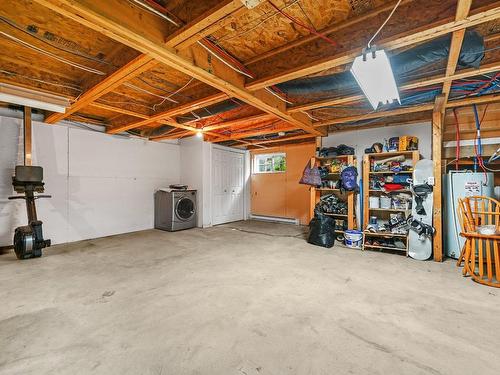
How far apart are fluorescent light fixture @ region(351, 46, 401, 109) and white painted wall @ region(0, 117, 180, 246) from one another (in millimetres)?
4891

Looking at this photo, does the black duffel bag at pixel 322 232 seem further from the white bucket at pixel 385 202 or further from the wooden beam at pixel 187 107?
the wooden beam at pixel 187 107

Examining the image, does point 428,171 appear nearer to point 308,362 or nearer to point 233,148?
point 308,362

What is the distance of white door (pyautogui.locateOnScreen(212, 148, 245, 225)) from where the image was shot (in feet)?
20.4

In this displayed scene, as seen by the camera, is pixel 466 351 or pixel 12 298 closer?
pixel 466 351

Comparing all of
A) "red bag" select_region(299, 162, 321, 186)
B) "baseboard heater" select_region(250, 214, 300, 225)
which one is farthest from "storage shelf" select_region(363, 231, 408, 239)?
"baseboard heater" select_region(250, 214, 300, 225)

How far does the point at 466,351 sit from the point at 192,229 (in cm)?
494

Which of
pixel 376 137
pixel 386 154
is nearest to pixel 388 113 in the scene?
pixel 386 154

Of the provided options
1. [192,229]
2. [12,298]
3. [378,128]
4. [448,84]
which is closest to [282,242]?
[192,229]

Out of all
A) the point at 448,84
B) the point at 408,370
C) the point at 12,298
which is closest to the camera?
the point at 408,370

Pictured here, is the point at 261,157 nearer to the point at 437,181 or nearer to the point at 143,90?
the point at 143,90

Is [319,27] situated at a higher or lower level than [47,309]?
higher

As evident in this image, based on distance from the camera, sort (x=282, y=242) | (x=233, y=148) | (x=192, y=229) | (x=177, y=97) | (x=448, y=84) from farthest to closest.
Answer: (x=233, y=148)
(x=192, y=229)
(x=282, y=242)
(x=177, y=97)
(x=448, y=84)

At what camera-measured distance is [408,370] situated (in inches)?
52.4

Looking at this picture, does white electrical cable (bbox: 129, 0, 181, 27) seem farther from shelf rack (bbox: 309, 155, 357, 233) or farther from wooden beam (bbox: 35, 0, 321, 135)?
shelf rack (bbox: 309, 155, 357, 233)
